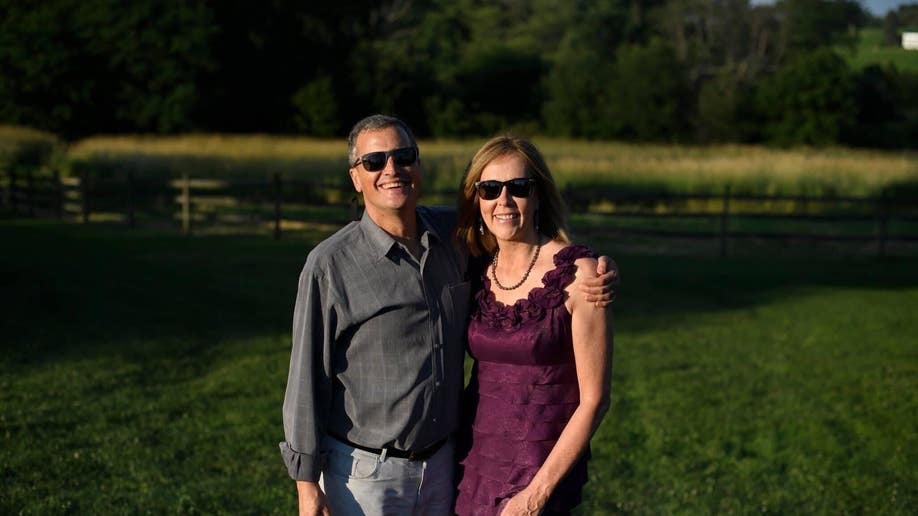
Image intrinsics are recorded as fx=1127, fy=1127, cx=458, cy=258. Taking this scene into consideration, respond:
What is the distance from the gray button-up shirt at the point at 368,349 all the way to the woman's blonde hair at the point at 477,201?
0.70 ft

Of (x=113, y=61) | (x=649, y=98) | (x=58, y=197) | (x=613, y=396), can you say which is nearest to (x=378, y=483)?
(x=613, y=396)

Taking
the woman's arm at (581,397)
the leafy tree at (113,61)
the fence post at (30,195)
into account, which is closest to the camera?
the woman's arm at (581,397)

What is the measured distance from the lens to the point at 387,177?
3.14 m

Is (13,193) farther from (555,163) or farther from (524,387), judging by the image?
(524,387)

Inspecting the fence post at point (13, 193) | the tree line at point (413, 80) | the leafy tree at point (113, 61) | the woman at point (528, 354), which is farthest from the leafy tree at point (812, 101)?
the woman at point (528, 354)

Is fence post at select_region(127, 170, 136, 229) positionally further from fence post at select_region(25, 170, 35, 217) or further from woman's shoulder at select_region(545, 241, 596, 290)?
woman's shoulder at select_region(545, 241, 596, 290)

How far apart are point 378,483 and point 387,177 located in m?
0.85

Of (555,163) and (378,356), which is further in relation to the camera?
(555,163)

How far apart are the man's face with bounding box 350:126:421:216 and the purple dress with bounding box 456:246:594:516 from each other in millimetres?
388

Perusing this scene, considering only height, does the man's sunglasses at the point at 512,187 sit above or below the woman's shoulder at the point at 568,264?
above

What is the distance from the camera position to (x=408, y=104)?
45.2 m

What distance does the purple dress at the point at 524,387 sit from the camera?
300 cm

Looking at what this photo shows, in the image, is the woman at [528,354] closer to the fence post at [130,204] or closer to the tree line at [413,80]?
the fence post at [130,204]

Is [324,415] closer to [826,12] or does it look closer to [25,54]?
[25,54]
